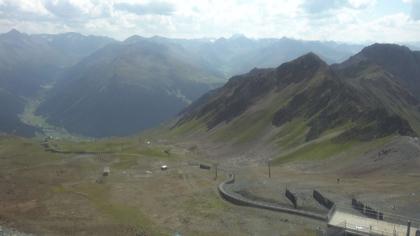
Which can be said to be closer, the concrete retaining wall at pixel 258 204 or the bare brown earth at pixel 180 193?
the bare brown earth at pixel 180 193

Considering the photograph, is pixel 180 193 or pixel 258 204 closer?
pixel 258 204

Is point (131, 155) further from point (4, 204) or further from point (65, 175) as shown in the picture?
point (4, 204)

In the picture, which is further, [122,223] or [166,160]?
[166,160]

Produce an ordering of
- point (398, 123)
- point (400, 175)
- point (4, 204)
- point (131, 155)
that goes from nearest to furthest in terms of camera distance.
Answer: point (4, 204) < point (400, 175) < point (398, 123) < point (131, 155)

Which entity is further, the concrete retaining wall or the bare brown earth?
the concrete retaining wall

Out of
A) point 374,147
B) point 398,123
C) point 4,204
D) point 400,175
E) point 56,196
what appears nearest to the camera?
point 4,204

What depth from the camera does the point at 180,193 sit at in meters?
111

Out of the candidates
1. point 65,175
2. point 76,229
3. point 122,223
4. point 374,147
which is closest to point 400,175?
point 374,147

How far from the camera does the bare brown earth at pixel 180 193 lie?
85.6 meters

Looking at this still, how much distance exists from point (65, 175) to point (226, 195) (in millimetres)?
52969

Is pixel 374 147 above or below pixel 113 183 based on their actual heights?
Answer: above

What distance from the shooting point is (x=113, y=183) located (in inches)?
4936

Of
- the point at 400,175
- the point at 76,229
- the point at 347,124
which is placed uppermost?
the point at 347,124

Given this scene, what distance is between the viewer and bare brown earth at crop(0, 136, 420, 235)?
85.6m
